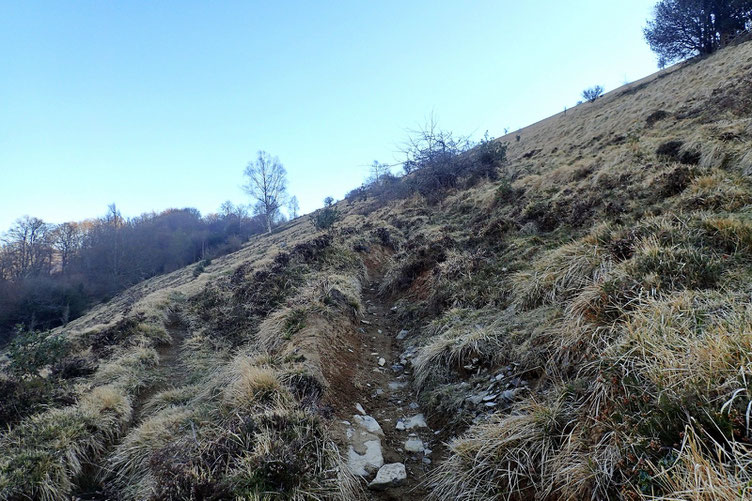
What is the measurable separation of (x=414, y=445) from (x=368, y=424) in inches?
24.3

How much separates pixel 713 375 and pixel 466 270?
5.06 meters

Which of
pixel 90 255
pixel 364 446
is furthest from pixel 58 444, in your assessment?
pixel 90 255

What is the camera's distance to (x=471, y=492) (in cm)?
263

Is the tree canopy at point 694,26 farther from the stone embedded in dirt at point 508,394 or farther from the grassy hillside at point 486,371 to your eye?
the stone embedded in dirt at point 508,394

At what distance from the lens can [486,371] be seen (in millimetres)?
4160

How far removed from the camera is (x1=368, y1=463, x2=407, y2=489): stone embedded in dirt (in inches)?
122

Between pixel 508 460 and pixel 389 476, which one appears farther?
pixel 389 476

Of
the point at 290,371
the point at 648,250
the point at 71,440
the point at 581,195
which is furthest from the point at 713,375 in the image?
the point at 581,195

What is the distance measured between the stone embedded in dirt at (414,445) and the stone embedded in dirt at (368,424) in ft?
1.04

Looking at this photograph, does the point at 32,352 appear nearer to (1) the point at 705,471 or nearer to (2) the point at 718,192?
(1) the point at 705,471

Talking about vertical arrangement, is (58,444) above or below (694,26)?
below

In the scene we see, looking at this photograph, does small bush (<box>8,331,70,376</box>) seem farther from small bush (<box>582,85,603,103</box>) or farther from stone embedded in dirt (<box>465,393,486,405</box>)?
small bush (<box>582,85,603,103</box>)

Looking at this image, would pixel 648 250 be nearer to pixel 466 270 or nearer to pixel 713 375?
pixel 713 375

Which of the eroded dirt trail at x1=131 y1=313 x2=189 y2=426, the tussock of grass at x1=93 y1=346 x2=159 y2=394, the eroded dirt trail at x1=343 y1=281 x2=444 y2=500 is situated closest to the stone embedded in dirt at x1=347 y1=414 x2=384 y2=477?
the eroded dirt trail at x1=343 y1=281 x2=444 y2=500
